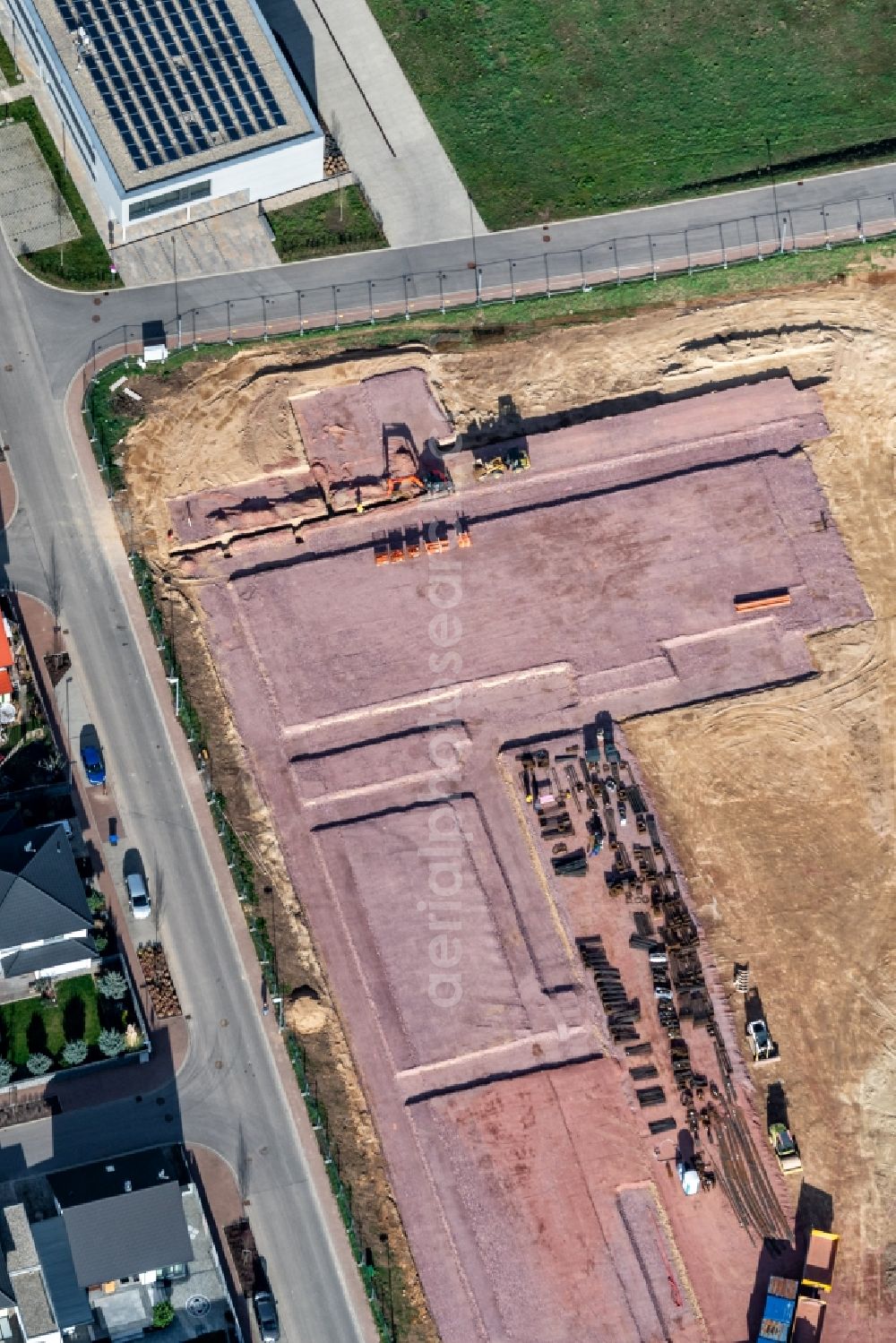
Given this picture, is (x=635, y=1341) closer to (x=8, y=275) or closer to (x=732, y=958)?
(x=732, y=958)

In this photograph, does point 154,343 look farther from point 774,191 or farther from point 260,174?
point 774,191

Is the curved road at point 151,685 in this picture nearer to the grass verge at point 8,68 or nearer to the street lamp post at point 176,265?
the street lamp post at point 176,265

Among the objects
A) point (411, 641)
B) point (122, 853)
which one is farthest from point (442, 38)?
point (122, 853)

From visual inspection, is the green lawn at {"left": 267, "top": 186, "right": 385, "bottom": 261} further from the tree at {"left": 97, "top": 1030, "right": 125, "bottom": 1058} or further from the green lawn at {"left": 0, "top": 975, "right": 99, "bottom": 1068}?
the tree at {"left": 97, "top": 1030, "right": 125, "bottom": 1058}

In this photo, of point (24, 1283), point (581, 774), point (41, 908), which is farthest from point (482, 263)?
point (24, 1283)

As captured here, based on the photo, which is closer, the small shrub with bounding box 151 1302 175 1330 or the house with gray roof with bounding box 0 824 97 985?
the small shrub with bounding box 151 1302 175 1330

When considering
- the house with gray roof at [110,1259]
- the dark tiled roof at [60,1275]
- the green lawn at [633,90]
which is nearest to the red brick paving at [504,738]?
the house with gray roof at [110,1259]

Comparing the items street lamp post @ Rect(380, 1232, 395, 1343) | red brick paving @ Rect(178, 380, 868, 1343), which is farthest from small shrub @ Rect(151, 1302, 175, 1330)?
red brick paving @ Rect(178, 380, 868, 1343)
